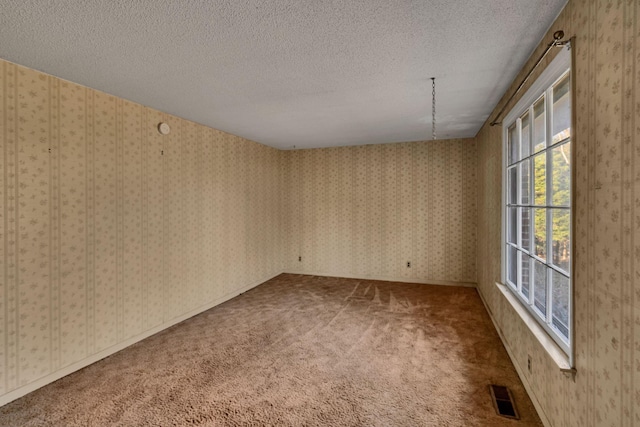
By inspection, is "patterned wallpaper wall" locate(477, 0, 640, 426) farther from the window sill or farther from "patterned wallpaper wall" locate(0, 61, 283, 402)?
"patterned wallpaper wall" locate(0, 61, 283, 402)

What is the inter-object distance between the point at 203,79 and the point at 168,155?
1319 millimetres

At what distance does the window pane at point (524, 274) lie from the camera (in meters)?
2.36

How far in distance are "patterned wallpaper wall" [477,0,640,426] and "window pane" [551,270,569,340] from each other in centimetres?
28

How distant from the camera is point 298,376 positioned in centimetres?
232

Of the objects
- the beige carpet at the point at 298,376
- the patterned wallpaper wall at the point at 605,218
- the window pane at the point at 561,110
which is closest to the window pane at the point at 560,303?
the patterned wallpaper wall at the point at 605,218

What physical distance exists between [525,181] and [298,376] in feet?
8.06

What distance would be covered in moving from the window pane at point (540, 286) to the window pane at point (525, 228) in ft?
0.74

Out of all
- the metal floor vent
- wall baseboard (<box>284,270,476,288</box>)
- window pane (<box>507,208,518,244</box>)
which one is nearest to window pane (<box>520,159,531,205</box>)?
window pane (<box>507,208,518,244</box>)

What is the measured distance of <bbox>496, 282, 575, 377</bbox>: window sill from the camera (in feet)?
4.83

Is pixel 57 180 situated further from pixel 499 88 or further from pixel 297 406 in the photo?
pixel 499 88

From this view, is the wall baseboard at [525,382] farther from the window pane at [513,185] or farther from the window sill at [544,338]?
the window pane at [513,185]

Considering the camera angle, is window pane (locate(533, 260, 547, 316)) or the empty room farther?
window pane (locate(533, 260, 547, 316))

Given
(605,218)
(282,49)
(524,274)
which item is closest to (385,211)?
(524,274)

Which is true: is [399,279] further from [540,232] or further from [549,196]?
[549,196]
